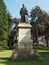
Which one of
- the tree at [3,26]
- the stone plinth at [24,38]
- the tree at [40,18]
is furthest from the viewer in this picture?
the tree at [40,18]

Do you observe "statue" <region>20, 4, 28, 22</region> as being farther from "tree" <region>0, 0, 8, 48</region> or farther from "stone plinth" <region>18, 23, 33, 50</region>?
"tree" <region>0, 0, 8, 48</region>

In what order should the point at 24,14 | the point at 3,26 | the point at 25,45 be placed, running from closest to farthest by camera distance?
1. the point at 25,45
2. the point at 24,14
3. the point at 3,26

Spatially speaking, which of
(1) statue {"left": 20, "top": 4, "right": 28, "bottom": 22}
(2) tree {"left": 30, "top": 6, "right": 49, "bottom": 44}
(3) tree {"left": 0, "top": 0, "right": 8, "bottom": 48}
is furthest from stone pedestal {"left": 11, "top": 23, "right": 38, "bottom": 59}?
(2) tree {"left": 30, "top": 6, "right": 49, "bottom": 44}

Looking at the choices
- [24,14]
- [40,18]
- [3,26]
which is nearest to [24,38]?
[24,14]

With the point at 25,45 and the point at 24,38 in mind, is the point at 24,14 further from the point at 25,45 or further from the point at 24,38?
the point at 25,45

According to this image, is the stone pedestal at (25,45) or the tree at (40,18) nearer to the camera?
the stone pedestal at (25,45)

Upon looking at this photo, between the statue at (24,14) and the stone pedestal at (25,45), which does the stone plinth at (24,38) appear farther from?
the statue at (24,14)

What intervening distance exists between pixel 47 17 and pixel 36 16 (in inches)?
124

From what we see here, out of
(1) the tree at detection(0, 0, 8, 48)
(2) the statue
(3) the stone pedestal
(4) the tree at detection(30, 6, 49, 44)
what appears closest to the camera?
(3) the stone pedestal

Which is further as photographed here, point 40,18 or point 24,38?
point 40,18

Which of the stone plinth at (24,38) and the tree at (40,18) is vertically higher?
the tree at (40,18)

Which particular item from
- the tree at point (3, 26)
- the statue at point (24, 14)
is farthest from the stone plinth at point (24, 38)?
the tree at point (3, 26)

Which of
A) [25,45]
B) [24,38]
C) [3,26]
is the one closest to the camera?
[25,45]

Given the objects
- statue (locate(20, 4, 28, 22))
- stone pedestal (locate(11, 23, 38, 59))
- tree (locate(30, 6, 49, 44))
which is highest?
tree (locate(30, 6, 49, 44))
